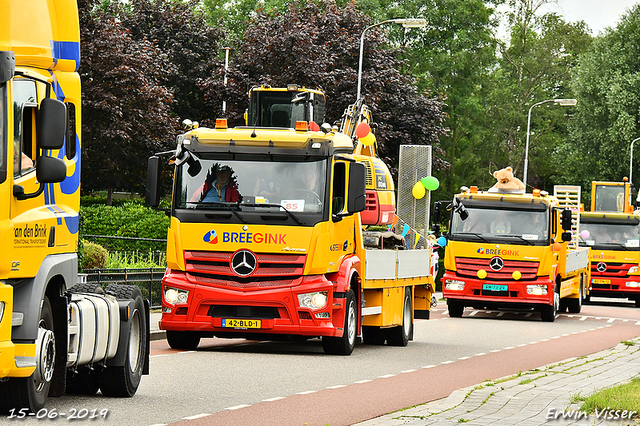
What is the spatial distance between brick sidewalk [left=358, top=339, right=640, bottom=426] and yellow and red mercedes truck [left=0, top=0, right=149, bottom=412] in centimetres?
257

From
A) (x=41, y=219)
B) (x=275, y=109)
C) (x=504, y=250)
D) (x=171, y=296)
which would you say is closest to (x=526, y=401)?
(x=41, y=219)

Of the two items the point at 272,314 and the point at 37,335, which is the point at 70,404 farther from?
the point at 272,314

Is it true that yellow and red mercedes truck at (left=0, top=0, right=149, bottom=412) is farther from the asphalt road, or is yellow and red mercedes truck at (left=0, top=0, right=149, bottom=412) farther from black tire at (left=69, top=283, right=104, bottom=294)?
the asphalt road

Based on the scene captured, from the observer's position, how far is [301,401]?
10.9 meters

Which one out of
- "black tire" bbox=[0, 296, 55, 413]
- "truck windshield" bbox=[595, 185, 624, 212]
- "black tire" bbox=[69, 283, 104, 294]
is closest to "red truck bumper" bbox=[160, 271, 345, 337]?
"black tire" bbox=[69, 283, 104, 294]

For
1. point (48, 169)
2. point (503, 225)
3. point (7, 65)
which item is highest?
point (7, 65)

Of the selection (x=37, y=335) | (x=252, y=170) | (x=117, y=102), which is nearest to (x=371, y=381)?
(x=252, y=170)

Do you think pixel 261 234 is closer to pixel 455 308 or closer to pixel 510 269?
pixel 510 269

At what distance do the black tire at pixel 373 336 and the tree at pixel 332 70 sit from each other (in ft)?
71.4

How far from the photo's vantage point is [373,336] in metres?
18.9

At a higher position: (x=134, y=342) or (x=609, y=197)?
(x=609, y=197)

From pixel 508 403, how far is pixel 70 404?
390 centimetres

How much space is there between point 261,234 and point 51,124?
7.06 metres

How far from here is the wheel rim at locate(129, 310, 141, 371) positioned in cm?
1098
